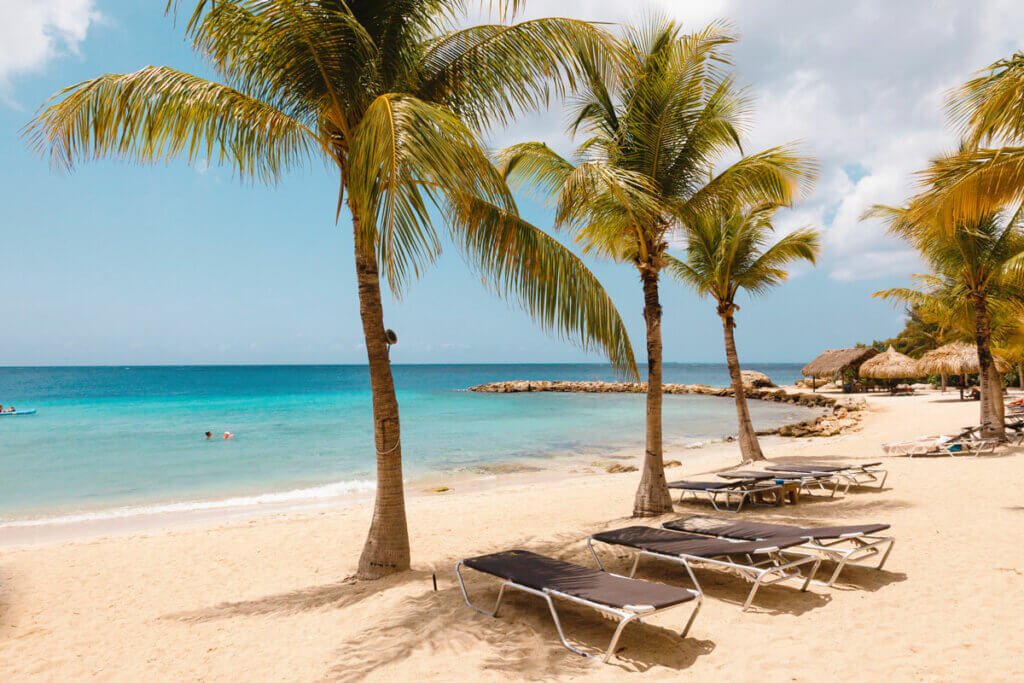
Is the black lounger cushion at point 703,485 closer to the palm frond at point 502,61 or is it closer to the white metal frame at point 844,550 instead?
the white metal frame at point 844,550

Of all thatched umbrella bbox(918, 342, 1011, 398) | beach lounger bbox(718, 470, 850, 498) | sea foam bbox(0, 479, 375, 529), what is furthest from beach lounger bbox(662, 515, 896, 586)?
thatched umbrella bbox(918, 342, 1011, 398)

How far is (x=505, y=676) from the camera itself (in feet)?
10.6

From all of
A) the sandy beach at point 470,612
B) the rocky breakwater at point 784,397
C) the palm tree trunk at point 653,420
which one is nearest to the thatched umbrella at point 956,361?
the rocky breakwater at point 784,397

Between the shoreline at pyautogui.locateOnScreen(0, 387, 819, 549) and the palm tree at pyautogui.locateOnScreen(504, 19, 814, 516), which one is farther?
the shoreline at pyautogui.locateOnScreen(0, 387, 819, 549)

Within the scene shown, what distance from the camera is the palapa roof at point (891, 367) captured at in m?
29.9

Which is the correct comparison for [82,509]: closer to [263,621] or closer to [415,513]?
[415,513]

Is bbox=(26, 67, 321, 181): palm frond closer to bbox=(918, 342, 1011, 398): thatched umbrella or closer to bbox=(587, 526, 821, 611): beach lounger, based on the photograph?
bbox=(587, 526, 821, 611): beach lounger

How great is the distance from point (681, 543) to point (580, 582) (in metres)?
1.26

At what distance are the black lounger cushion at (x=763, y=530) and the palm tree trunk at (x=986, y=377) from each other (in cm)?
943

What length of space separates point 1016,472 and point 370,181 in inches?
402

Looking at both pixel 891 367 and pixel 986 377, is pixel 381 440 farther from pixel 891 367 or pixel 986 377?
pixel 891 367

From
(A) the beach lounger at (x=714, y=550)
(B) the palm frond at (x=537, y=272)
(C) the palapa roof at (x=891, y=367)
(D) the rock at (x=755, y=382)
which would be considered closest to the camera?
(A) the beach lounger at (x=714, y=550)

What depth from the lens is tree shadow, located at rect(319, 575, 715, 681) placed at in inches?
132

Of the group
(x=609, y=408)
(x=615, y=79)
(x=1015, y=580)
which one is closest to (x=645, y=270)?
(x=615, y=79)
